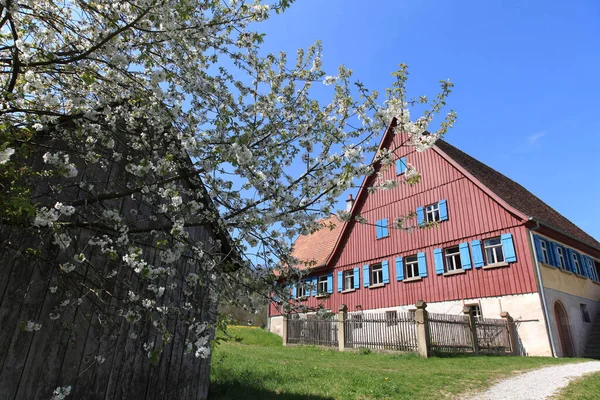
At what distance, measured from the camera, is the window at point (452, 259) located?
1694cm

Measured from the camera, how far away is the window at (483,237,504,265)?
1565 centimetres

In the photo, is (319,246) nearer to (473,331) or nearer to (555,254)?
(473,331)

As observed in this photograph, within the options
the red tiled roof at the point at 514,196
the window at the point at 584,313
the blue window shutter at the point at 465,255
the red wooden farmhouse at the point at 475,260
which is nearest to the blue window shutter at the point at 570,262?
the red wooden farmhouse at the point at 475,260

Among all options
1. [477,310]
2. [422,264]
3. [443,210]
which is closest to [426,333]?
[477,310]

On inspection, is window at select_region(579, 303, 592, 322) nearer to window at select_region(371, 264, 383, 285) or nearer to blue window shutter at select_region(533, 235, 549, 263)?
blue window shutter at select_region(533, 235, 549, 263)

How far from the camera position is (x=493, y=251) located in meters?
15.9

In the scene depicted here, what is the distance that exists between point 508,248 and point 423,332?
5350 millimetres

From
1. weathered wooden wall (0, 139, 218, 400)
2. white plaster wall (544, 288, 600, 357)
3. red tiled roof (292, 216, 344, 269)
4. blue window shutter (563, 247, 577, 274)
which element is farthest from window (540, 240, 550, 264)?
weathered wooden wall (0, 139, 218, 400)

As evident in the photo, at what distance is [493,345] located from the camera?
14055mm

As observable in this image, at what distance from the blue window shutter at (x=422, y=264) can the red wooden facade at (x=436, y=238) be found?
136mm

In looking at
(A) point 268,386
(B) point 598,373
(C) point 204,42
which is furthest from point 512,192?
(C) point 204,42

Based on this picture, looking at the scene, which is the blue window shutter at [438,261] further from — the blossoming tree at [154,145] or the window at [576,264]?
the blossoming tree at [154,145]

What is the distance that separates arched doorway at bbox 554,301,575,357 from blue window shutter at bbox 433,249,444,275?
14.3ft

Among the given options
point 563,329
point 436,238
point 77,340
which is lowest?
point 77,340
